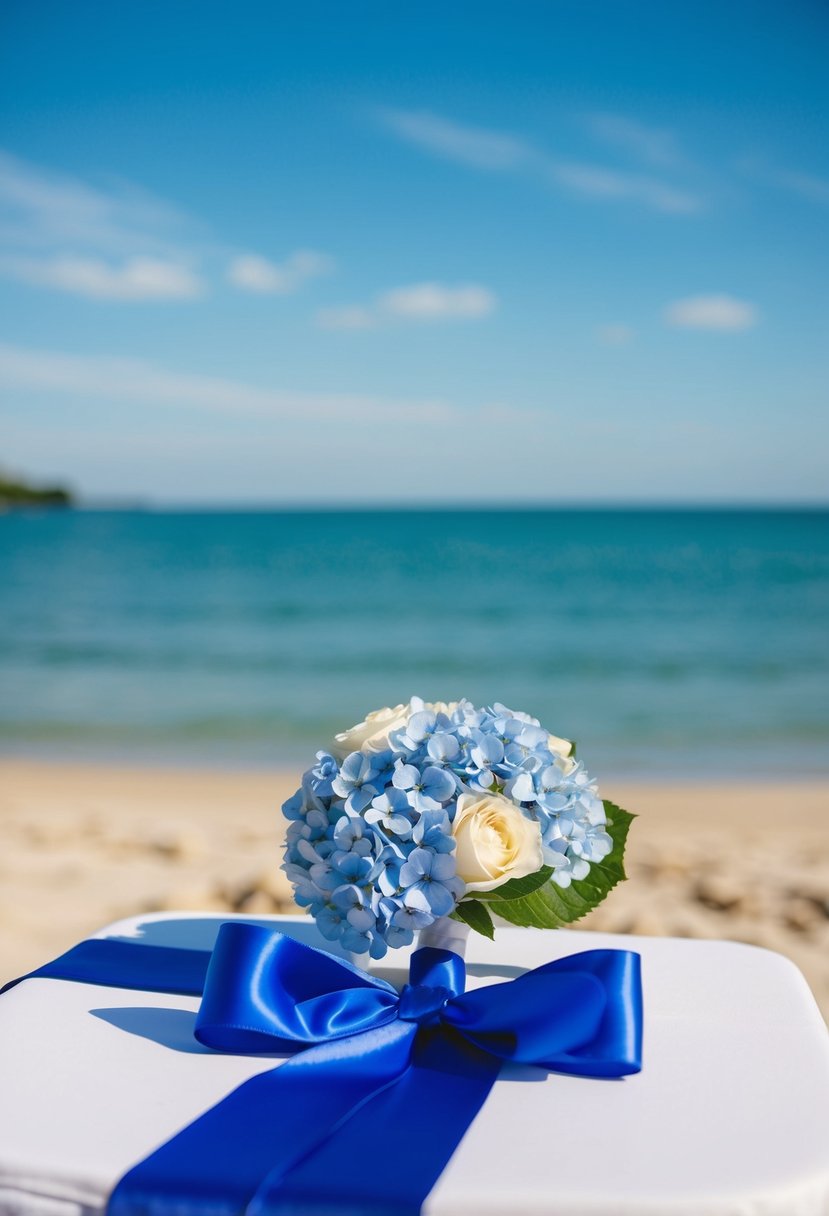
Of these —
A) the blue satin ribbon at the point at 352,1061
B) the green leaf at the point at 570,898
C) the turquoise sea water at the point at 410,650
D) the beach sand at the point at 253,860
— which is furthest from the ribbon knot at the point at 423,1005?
the turquoise sea water at the point at 410,650

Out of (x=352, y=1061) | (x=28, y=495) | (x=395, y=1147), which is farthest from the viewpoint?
(x=28, y=495)

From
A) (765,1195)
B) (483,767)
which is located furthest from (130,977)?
(765,1195)

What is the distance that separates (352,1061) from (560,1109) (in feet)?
0.73

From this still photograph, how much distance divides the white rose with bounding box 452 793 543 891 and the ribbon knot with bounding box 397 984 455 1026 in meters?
0.13

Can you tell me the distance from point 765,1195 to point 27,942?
8.30 ft

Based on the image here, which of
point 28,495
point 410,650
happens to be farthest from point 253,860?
point 28,495

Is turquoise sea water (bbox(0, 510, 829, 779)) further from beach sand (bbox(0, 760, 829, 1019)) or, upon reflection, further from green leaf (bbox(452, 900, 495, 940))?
green leaf (bbox(452, 900, 495, 940))

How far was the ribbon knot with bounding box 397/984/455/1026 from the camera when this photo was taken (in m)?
1.32

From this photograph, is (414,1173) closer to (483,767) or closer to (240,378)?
(483,767)

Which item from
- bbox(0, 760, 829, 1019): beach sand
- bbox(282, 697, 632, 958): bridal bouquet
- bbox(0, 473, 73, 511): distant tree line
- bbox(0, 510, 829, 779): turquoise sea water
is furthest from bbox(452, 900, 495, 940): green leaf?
bbox(0, 473, 73, 511): distant tree line

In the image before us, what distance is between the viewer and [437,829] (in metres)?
1.26

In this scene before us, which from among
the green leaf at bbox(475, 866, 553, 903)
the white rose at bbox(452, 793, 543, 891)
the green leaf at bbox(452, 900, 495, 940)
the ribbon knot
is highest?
the white rose at bbox(452, 793, 543, 891)

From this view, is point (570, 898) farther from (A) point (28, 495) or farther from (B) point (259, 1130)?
(A) point (28, 495)

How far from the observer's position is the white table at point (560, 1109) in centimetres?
103
